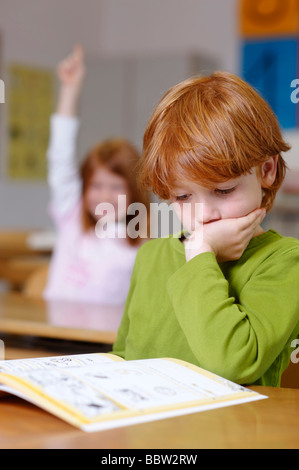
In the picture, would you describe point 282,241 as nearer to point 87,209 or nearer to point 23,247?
point 87,209

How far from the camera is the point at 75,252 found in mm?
2406

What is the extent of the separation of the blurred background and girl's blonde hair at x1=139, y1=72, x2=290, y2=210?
12.8 feet

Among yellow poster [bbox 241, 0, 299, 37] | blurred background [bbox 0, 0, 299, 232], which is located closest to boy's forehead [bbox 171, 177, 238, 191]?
blurred background [bbox 0, 0, 299, 232]

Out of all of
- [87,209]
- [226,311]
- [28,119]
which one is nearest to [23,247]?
[28,119]

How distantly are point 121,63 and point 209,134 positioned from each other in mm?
4556

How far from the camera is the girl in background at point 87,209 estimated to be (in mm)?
2316

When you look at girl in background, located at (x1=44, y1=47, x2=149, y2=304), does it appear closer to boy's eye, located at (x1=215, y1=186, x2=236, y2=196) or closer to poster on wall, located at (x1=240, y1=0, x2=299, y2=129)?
boy's eye, located at (x1=215, y1=186, x2=236, y2=196)

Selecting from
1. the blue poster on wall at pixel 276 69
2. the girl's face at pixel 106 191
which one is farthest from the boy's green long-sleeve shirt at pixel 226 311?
the blue poster on wall at pixel 276 69

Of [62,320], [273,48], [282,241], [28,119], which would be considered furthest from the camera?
[28,119]

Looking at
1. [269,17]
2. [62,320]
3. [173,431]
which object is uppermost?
[269,17]

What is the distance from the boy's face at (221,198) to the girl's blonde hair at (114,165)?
55.5 inches

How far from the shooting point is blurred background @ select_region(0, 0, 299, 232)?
16.5 feet

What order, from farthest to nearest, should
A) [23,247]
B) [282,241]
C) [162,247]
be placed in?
[23,247]
[162,247]
[282,241]

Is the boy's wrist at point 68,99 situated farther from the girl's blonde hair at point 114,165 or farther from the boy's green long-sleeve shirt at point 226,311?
the boy's green long-sleeve shirt at point 226,311
